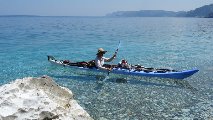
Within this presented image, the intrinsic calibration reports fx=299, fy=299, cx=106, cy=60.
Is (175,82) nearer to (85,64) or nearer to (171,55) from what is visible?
(85,64)

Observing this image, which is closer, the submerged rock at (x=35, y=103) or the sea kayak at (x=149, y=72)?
the submerged rock at (x=35, y=103)

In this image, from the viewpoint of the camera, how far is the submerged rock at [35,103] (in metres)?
8.83

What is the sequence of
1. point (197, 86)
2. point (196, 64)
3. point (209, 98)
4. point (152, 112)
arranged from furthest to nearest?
point (196, 64)
point (197, 86)
point (209, 98)
point (152, 112)

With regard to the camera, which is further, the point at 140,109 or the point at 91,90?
the point at 91,90

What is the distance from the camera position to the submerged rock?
348 inches

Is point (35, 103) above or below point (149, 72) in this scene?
above

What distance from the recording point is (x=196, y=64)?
2727 cm

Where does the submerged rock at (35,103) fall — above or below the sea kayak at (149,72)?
above

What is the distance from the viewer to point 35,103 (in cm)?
918

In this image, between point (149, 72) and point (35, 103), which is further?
point (149, 72)

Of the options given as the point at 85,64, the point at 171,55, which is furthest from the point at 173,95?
the point at 171,55

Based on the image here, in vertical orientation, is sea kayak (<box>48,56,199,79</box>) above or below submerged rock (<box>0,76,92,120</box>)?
below

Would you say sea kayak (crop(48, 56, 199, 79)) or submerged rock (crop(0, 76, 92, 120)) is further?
sea kayak (crop(48, 56, 199, 79))

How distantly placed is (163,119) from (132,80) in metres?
7.53
